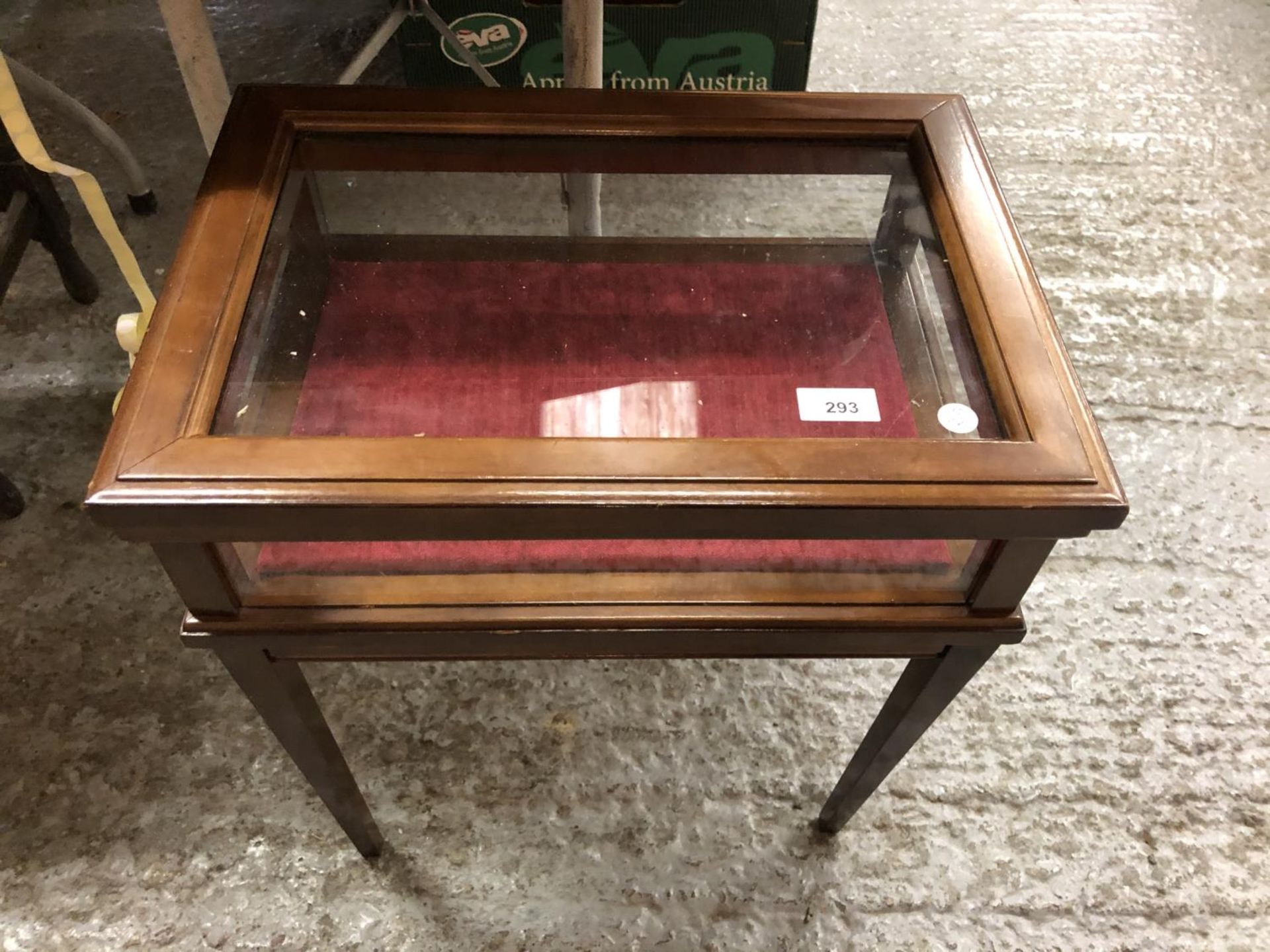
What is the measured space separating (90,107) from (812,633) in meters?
1.88

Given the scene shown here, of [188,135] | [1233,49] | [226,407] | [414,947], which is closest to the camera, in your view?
[226,407]

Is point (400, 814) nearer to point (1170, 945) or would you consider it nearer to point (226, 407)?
point (226, 407)

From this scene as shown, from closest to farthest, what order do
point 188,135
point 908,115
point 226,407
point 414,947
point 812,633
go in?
point 226,407 → point 812,633 → point 908,115 → point 414,947 → point 188,135

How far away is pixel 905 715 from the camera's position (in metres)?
0.86

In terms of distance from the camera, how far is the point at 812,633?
0.75 m

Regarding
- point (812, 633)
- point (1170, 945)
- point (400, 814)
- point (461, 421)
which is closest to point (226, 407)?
point (461, 421)

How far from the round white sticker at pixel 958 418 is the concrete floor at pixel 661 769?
57 cm

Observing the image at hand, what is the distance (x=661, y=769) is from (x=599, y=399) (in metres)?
0.54

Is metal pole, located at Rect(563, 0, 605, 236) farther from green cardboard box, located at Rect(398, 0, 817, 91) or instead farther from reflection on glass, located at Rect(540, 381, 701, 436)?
green cardboard box, located at Rect(398, 0, 817, 91)

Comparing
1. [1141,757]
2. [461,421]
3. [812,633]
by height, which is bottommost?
[1141,757]

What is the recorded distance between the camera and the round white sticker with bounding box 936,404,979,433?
0.68 m

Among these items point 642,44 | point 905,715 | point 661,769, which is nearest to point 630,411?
point 905,715

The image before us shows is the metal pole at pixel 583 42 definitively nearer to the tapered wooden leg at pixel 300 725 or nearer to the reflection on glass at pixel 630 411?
the reflection on glass at pixel 630 411

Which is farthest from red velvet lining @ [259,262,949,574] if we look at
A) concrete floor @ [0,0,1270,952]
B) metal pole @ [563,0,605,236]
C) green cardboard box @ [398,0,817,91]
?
green cardboard box @ [398,0,817,91]
